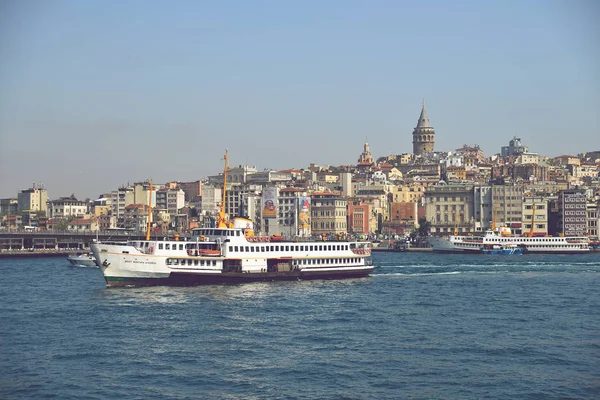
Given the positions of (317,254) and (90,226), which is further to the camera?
(90,226)

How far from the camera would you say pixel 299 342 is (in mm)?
28344

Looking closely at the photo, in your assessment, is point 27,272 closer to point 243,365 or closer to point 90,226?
point 243,365

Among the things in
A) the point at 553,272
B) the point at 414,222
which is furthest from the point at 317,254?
the point at 414,222

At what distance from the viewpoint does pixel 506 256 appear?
8362cm

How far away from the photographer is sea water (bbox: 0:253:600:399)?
22.4 m

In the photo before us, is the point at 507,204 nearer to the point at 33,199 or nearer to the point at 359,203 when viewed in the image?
the point at 359,203

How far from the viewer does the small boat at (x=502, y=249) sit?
8831cm

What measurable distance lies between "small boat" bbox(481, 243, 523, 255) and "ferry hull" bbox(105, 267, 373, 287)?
4175cm

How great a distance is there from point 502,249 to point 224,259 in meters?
49.7

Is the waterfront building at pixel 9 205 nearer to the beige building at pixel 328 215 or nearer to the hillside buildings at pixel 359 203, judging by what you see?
the hillside buildings at pixel 359 203

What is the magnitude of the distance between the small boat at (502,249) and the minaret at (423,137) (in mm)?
106324

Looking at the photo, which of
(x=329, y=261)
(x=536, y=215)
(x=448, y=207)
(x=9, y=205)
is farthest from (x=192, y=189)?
(x=329, y=261)

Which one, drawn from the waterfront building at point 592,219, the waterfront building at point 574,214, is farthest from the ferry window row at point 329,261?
the waterfront building at point 592,219

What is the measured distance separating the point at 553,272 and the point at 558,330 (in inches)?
1123
